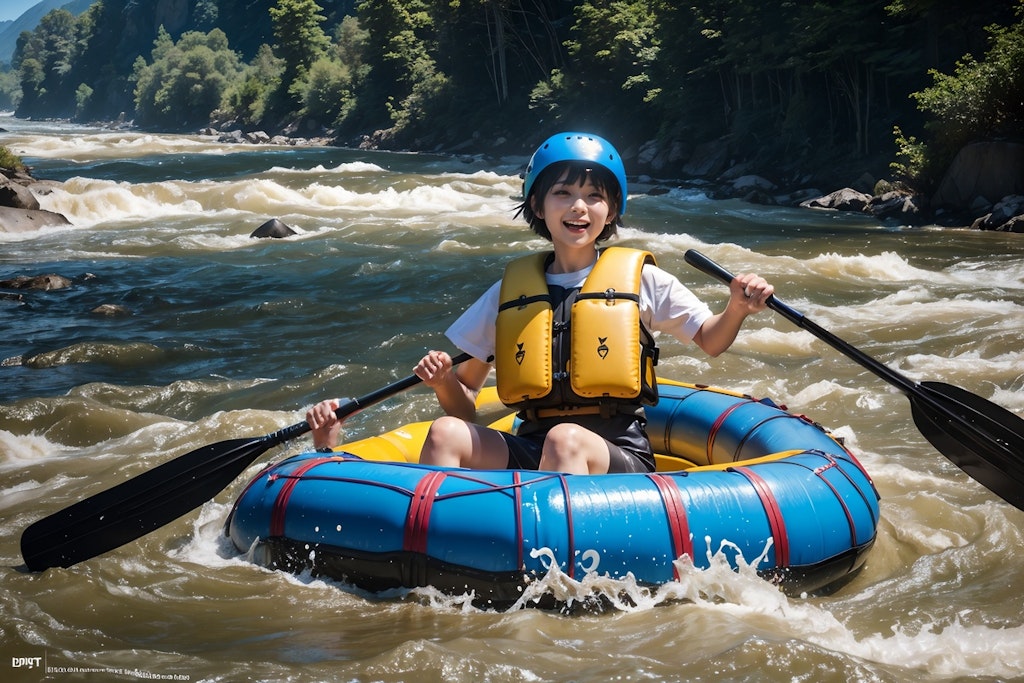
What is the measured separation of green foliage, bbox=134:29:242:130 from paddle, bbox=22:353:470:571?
65079 millimetres

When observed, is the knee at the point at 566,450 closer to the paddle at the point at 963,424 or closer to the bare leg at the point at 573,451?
the bare leg at the point at 573,451

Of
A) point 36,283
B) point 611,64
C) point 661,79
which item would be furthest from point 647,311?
point 611,64

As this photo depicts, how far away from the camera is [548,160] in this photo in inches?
129

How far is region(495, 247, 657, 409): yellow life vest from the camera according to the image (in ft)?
10.5

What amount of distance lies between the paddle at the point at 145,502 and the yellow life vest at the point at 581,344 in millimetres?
289

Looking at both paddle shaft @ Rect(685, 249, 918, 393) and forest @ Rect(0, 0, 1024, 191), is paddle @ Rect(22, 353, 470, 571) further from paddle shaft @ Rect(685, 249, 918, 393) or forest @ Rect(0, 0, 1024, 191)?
forest @ Rect(0, 0, 1024, 191)

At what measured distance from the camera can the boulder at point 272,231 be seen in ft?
45.9

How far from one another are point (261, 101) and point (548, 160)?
5370 centimetres

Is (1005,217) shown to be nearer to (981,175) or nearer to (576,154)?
(981,175)

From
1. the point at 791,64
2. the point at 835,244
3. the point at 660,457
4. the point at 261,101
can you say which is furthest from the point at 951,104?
the point at 261,101

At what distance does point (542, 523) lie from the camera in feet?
9.64

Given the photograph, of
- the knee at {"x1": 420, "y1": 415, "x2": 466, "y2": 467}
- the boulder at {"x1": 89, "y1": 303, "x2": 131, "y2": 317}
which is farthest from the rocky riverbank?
the knee at {"x1": 420, "y1": 415, "x2": 466, "y2": 467}

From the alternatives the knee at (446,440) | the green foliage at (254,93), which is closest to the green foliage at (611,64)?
the knee at (446,440)

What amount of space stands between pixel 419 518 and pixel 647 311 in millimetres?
1022
